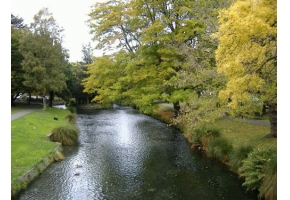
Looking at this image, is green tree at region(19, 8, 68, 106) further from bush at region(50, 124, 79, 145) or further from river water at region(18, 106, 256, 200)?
river water at region(18, 106, 256, 200)

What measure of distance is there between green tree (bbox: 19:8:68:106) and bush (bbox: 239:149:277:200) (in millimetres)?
26614

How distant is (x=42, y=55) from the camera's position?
3155cm

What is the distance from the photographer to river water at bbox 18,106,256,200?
1017 cm

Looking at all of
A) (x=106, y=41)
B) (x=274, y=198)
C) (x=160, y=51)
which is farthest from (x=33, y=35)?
(x=274, y=198)

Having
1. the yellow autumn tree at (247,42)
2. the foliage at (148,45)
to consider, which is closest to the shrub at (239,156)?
the yellow autumn tree at (247,42)

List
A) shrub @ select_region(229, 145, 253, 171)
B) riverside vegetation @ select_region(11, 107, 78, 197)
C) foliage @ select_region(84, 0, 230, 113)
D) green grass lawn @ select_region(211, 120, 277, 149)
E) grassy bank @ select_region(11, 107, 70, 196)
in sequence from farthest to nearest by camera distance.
Answer: foliage @ select_region(84, 0, 230, 113) < green grass lawn @ select_region(211, 120, 277, 149) < shrub @ select_region(229, 145, 253, 171) < grassy bank @ select_region(11, 107, 70, 196) < riverside vegetation @ select_region(11, 107, 78, 197)

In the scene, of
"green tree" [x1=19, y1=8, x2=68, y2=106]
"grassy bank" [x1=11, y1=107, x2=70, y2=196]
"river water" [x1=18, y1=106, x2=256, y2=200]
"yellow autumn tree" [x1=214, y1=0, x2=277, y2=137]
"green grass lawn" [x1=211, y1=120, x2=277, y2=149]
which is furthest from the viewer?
"green tree" [x1=19, y1=8, x2=68, y2=106]

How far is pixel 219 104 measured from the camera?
14.7 metres

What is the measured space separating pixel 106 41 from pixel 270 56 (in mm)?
18740

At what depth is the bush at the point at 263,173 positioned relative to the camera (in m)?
8.89

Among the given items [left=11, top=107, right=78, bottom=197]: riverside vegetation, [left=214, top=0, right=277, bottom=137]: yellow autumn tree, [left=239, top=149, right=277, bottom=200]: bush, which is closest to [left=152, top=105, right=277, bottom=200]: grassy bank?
[left=239, top=149, right=277, bottom=200]: bush

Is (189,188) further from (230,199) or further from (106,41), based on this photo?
(106,41)

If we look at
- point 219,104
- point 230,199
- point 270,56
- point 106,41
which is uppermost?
point 106,41
